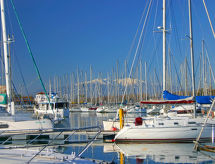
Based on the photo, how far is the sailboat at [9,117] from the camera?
73.1ft

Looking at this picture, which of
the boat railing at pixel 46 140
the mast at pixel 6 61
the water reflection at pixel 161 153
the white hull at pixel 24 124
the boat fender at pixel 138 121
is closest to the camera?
the boat railing at pixel 46 140

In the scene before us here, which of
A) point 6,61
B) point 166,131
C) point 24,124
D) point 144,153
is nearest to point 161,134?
point 166,131

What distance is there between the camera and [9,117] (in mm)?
22422

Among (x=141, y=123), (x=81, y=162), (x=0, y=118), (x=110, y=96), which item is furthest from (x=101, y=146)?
(x=110, y=96)

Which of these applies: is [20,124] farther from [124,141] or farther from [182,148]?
[182,148]

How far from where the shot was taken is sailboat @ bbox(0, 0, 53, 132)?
22269 mm

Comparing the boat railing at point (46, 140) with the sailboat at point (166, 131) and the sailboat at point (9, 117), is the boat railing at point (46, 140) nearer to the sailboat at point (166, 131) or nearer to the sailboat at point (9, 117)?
the sailboat at point (9, 117)

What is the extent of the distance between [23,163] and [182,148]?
12.0 metres

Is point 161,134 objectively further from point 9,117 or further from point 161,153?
point 9,117

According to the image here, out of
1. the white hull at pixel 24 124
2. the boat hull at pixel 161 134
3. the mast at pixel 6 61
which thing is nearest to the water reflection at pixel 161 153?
the boat hull at pixel 161 134

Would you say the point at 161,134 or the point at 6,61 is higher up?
the point at 6,61

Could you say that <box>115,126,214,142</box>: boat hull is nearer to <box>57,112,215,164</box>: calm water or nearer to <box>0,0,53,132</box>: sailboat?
<box>57,112,215,164</box>: calm water

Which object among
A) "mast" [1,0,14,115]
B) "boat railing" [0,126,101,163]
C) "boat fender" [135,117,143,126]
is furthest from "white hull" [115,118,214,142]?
"mast" [1,0,14,115]

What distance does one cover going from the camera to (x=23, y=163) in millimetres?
8648
